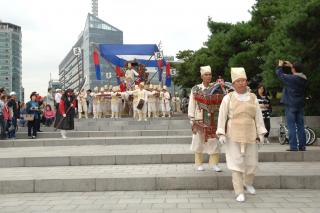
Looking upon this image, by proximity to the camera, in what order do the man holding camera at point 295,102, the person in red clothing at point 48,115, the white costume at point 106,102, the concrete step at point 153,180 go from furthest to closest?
the white costume at point 106,102
the person in red clothing at point 48,115
the man holding camera at point 295,102
the concrete step at point 153,180

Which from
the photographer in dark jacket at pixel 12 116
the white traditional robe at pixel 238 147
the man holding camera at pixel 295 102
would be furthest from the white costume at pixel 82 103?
the white traditional robe at pixel 238 147

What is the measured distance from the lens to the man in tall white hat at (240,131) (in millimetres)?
6346

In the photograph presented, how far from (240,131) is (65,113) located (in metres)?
9.37

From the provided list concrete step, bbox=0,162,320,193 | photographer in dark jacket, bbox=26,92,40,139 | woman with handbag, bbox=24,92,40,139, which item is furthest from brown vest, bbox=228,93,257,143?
photographer in dark jacket, bbox=26,92,40,139

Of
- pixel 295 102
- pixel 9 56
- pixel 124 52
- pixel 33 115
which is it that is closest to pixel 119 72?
pixel 124 52

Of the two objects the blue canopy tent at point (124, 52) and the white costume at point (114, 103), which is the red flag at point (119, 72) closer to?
the blue canopy tent at point (124, 52)

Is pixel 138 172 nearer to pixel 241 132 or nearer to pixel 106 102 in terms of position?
pixel 241 132

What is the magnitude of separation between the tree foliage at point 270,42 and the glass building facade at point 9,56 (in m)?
50.5

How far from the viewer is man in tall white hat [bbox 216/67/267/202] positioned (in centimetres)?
635

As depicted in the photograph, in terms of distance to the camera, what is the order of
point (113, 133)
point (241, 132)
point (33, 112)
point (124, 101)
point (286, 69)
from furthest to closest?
point (124, 101) → point (113, 133) → point (33, 112) → point (286, 69) → point (241, 132)

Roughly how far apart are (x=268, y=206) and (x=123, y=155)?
412cm

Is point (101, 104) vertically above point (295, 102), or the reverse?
point (101, 104)

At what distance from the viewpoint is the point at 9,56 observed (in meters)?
74.8

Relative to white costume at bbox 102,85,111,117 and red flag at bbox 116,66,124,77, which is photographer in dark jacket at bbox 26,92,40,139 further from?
red flag at bbox 116,66,124,77
